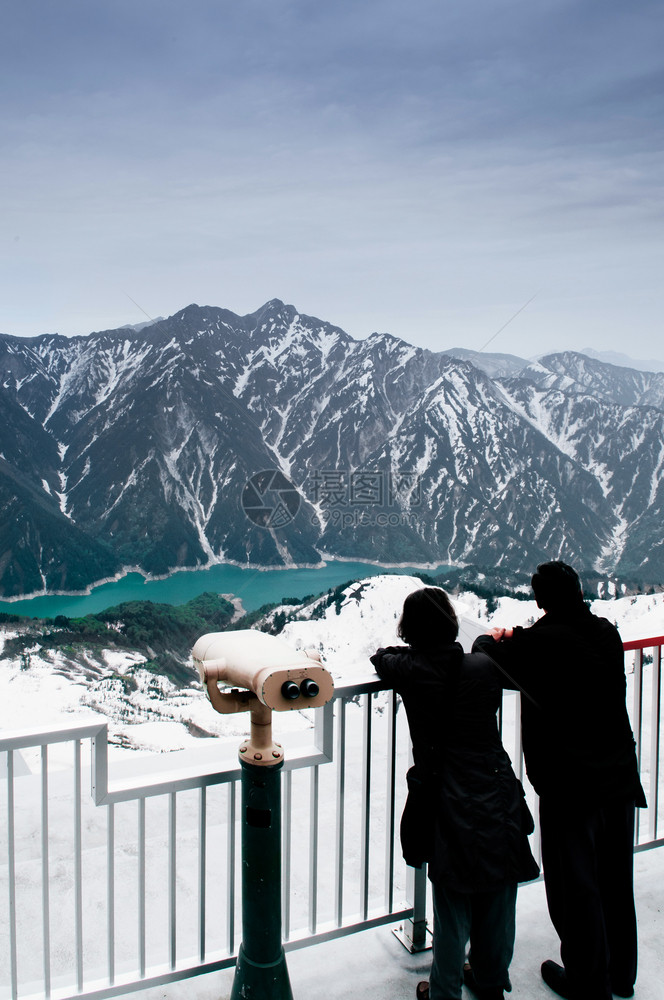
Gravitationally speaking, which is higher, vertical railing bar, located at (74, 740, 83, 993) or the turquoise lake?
vertical railing bar, located at (74, 740, 83, 993)

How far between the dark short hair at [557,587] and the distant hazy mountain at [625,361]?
522ft

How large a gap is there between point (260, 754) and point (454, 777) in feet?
1.58

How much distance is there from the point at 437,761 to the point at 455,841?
0.20 metres

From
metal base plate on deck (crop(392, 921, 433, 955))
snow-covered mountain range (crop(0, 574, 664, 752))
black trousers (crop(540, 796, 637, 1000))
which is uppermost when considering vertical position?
black trousers (crop(540, 796, 637, 1000))

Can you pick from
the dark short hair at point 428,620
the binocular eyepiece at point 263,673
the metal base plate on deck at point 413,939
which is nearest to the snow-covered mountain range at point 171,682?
the metal base plate on deck at point 413,939

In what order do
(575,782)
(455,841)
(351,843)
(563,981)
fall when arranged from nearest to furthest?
(455,841), (575,782), (563,981), (351,843)

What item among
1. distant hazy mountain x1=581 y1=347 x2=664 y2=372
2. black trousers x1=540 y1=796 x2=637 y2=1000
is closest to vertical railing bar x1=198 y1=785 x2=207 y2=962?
black trousers x1=540 y1=796 x2=637 y2=1000

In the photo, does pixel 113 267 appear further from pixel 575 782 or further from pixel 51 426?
pixel 575 782

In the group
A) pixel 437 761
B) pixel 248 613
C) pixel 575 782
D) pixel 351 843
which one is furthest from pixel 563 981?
pixel 248 613

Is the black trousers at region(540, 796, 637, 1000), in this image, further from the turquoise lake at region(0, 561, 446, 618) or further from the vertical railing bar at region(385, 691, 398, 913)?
the turquoise lake at region(0, 561, 446, 618)

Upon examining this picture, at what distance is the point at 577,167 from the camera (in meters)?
103

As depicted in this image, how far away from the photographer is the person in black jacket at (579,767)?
5.79 feet

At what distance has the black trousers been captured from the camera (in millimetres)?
1827

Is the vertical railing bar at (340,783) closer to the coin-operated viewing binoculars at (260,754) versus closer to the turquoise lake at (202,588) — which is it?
the coin-operated viewing binoculars at (260,754)
